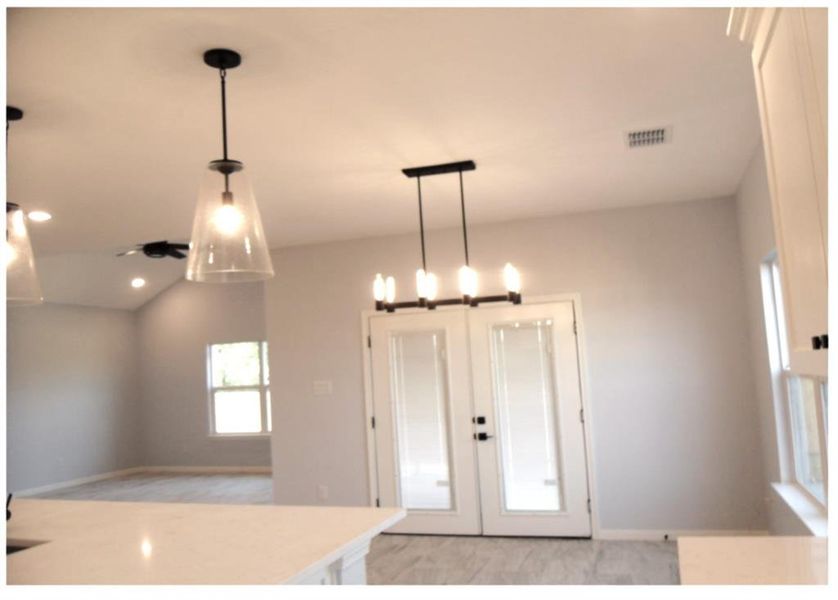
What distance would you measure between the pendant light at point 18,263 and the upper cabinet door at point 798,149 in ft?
7.25

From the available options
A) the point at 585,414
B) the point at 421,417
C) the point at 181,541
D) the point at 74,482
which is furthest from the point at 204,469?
the point at 181,541

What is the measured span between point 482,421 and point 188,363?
6.19 metres

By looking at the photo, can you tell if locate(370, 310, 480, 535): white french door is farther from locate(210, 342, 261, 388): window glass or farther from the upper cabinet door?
locate(210, 342, 261, 388): window glass

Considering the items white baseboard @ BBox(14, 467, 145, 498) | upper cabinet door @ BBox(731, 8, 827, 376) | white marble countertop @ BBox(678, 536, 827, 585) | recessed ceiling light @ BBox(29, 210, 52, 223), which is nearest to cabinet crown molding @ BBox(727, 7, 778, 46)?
upper cabinet door @ BBox(731, 8, 827, 376)

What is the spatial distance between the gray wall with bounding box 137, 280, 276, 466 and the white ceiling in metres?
5.11

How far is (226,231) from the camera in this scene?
2.18m

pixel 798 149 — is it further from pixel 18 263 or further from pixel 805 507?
pixel 805 507

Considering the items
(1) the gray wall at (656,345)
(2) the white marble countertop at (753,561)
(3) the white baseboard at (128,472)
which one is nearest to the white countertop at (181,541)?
(2) the white marble countertop at (753,561)

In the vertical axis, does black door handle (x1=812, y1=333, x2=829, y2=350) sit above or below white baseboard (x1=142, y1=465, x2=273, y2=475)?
above

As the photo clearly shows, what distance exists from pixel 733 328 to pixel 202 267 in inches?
161

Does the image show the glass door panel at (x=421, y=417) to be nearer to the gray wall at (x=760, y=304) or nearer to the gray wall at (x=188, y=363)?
the gray wall at (x=760, y=304)

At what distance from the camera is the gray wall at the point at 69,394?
877 centimetres

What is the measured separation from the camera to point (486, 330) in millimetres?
5465

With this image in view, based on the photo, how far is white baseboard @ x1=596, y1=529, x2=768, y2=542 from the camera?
4871 millimetres
